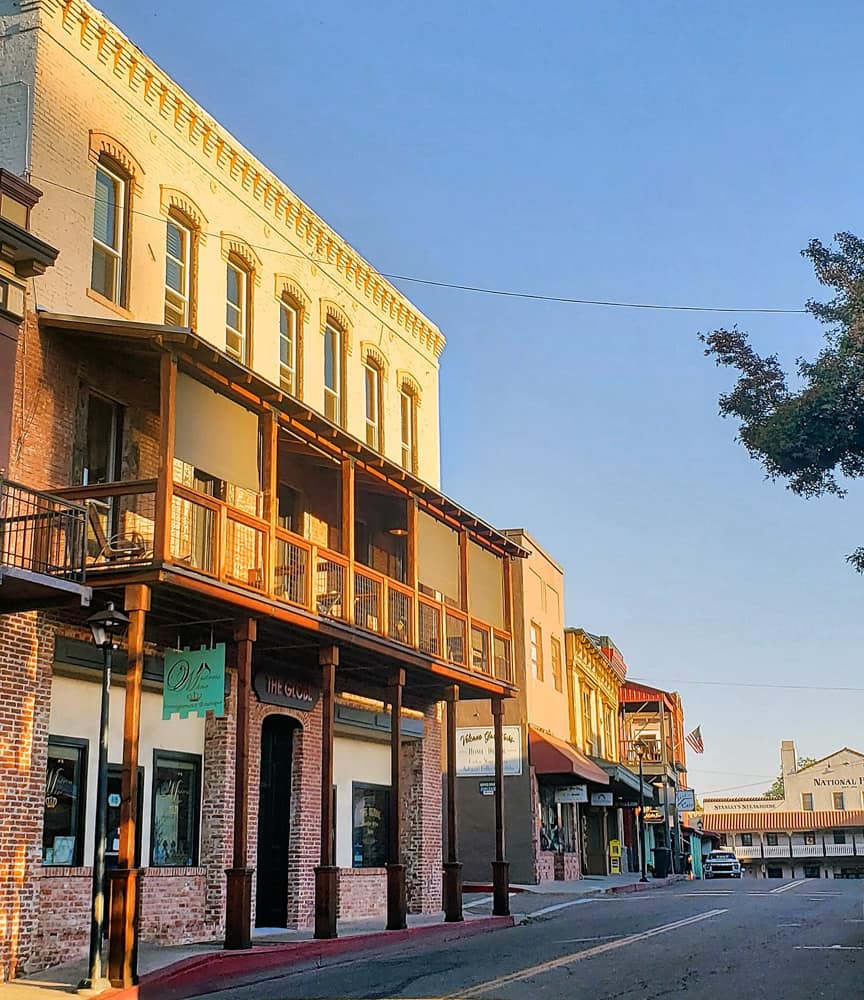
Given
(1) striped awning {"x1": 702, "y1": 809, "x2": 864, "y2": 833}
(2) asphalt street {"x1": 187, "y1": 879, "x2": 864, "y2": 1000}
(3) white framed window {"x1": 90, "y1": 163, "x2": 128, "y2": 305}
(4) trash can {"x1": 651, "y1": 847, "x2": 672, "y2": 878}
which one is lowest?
(4) trash can {"x1": 651, "y1": 847, "x2": 672, "y2": 878}

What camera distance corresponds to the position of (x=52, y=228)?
50.7 feet

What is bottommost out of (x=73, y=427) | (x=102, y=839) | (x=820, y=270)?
(x=102, y=839)

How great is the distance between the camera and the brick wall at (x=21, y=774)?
1341 centimetres

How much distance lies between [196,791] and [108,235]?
303 inches

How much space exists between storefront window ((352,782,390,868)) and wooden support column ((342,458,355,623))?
5.33 m

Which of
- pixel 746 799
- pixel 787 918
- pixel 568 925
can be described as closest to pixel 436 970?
pixel 568 925

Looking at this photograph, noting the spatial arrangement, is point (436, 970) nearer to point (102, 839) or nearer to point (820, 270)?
point (102, 839)

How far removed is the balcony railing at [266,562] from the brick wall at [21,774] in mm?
1220

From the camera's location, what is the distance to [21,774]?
13789 mm

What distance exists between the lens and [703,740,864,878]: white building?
75938mm

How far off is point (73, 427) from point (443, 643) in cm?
775

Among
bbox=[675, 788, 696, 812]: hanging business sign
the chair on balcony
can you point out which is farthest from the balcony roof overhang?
bbox=[675, 788, 696, 812]: hanging business sign

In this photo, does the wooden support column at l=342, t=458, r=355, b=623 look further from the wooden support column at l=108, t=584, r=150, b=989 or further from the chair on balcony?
the wooden support column at l=108, t=584, r=150, b=989

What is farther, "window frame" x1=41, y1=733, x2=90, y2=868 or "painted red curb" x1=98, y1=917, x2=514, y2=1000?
"window frame" x1=41, y1=733, x2=90, y2=868
